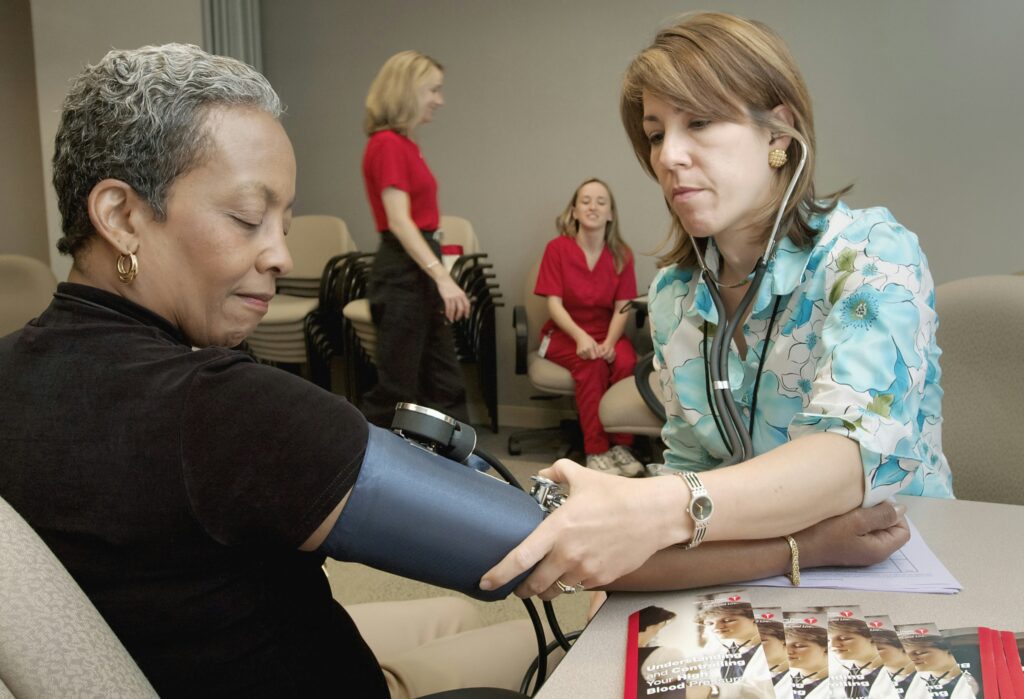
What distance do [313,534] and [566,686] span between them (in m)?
0.27

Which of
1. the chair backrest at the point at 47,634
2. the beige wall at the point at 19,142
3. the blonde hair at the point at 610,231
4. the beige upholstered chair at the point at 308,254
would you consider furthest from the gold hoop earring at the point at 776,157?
A: the beige wall at the point at 19,142

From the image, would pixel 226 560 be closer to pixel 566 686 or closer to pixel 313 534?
pixel 313 534

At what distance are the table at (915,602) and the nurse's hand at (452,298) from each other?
2.24 metres

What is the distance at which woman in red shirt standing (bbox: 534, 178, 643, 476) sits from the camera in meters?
3.65

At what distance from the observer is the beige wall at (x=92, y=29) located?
436 cm

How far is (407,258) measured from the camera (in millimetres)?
3145

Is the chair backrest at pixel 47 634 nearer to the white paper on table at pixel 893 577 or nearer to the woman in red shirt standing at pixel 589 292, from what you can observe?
A: the white paper on table at pixel 893 577

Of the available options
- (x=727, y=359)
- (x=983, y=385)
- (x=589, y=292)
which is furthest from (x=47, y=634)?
(x=589, y=292)

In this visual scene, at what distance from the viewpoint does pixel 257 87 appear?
0.83 meters

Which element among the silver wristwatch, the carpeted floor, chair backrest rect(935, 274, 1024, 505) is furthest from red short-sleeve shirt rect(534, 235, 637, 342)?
the silver wristwatch

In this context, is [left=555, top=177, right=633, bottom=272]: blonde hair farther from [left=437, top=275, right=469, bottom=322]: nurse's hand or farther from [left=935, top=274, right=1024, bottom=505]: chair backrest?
[left=935, top=274, right=1024, bottom=505]: chair backrest

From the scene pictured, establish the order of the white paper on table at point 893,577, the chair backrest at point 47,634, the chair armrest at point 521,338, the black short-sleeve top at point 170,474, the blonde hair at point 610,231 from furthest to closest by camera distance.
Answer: the blonde hair at point 610,231 < the chair armrest at point 521,338 < the white paper on table at point 893,577 < the black short-sleeve top at point 170,474 < the chair backrest at point 47,634

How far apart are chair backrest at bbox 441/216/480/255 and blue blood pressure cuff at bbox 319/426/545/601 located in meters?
3.44

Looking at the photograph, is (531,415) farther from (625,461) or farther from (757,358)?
(757,358)
